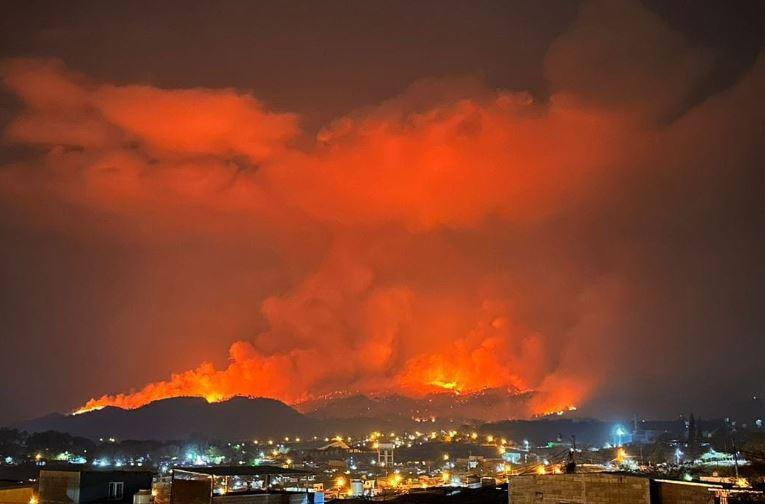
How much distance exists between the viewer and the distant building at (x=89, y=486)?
30250 millimetres

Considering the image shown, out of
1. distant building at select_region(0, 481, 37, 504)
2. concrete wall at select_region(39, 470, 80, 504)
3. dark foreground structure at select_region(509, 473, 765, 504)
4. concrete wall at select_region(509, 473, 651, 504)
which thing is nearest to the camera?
dark foreground structure at select_region(509, 473, 765, 504)

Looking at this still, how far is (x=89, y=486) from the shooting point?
1203 inches

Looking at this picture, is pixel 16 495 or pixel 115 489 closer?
pixel 115 489

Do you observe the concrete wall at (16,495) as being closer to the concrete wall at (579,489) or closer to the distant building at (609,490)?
the concrete wall at (579,489)

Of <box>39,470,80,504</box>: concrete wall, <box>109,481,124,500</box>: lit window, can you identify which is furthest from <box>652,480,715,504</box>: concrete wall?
<box>39,470,80,504</box>: concrete wall

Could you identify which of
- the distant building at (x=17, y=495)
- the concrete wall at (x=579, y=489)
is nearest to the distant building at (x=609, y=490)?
the concrete wall at (x=579, y=489)

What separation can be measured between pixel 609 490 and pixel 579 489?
3.62ft

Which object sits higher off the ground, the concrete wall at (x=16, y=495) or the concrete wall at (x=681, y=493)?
the concrete wall at (x=681, y=493)

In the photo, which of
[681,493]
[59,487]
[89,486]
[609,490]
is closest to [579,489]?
[609,490]

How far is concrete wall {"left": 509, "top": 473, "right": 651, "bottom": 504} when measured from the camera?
806 inches

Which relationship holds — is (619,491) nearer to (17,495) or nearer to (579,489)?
(579,489)

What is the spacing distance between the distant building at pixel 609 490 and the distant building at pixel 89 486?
17.0 metres

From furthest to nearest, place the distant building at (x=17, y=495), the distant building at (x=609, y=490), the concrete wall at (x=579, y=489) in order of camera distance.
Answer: the distant building at (x=17, y=495) < the concrete wall at (x=579, y=489) < the distant building at (x=609, y=490)

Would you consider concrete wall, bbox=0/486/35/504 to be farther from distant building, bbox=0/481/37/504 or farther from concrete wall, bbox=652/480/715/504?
concrete wall, bbox=652/480/715/504
